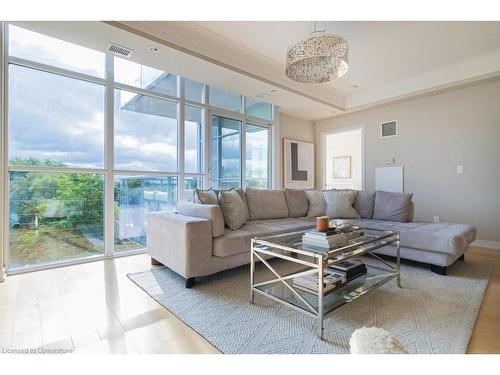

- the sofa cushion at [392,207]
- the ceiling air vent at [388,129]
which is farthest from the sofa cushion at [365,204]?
the ceiling air vent at [388,129]

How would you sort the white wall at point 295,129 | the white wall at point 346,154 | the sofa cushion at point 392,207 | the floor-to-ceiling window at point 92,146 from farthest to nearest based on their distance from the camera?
the white wall at point 346,154
the white wall at point 295,129
the sofa cushion at point 392,207
the floor-to-ceiling window at point 92,146

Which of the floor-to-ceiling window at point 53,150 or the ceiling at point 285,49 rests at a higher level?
the ceiling at point 285,49

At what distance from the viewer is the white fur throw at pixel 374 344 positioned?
68 centimetres

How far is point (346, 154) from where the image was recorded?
7.32m

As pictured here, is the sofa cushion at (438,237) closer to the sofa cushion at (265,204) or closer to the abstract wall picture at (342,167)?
the sofa cushion at (265,204)

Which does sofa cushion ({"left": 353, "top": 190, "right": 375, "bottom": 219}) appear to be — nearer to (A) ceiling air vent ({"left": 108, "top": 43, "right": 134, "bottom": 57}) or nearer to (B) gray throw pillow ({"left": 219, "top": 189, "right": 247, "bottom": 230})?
(B) gray throw pillow ({"left": 219, "top": 189, "right": 247, "bottom": 230})

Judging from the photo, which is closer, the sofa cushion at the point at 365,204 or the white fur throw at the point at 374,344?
the white fur throw at the point at 374,344

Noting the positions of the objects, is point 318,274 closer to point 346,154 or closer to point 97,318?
point 97,318

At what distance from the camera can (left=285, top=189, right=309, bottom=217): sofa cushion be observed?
381 centimetres

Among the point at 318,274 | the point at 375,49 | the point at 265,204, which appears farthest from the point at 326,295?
the point at 375,49

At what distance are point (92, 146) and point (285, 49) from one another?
2718 mm

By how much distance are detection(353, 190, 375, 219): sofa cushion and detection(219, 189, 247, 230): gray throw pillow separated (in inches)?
75.0

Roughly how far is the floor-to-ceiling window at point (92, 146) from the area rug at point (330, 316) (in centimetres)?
121
